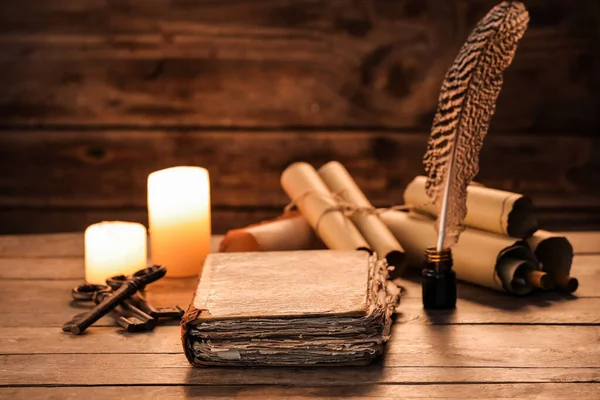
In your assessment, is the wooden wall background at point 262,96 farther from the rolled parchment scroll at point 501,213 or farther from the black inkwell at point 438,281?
the black inkwell at point 438,281

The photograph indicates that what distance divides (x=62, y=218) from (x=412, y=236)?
3.69 feet

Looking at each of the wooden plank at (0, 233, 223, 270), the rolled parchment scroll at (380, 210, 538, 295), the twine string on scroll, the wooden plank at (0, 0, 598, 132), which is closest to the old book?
the rolled parchment scroll at (380, 210, 538, 295)

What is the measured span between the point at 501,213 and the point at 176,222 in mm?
519

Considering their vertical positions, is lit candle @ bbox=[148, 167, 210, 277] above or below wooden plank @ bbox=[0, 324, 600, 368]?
above

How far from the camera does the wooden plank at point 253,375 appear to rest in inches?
39.7

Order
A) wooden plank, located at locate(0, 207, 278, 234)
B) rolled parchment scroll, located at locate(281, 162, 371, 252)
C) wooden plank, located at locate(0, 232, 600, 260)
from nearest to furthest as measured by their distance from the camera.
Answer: rolled parchment scroll, located at locate(281, 162, 371, 252)
wooden plank, located at locate(0, 232, 600, 260)
wooden plank, located at locate(0, 207, 278, 234)

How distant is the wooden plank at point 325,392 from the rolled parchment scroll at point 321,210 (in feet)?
1.52

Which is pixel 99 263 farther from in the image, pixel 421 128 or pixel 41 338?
pixel 421 128

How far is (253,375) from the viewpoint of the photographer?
1.03 metres

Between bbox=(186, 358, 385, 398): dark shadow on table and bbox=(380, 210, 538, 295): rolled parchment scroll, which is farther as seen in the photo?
bbox=(380, 210, 538, 295): rolled parchment scroll

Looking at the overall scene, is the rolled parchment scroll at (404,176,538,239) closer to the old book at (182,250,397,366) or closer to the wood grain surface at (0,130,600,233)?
the old book at (182,250,397,366)

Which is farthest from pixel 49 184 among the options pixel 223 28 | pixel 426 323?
pixel 426 323

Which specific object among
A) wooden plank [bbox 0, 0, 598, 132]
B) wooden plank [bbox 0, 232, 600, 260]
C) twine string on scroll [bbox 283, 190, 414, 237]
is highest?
wooden plank [bbox 0, 0, 598, 132]

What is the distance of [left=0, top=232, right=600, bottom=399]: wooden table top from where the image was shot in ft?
3.24
